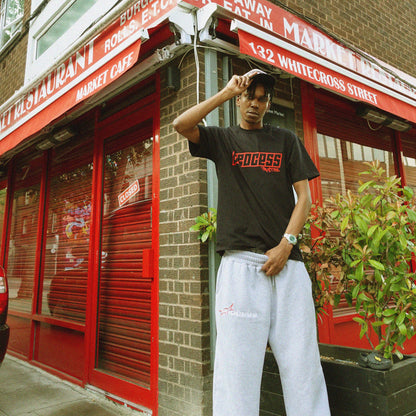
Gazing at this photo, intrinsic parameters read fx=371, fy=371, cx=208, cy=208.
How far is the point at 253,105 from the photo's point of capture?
199 cm

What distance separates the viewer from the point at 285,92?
3844 millimetres

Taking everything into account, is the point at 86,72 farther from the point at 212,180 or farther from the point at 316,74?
the point at 316,74

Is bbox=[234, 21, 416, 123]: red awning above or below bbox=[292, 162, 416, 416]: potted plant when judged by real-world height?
above

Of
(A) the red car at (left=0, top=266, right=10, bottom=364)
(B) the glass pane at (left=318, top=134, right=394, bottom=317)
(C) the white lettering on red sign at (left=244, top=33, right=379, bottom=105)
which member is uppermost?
(C) the white lettering on red sign at (left=244, top=33, right=379, bottom=105)

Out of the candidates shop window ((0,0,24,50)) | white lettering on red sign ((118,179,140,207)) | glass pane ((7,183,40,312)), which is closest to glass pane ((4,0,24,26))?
shop window ((0,0,24,50))

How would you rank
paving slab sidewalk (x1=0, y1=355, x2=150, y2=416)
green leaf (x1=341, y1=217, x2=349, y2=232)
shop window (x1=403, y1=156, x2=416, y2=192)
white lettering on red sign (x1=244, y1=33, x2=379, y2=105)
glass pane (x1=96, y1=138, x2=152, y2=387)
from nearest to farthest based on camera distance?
green leaf (x1=341, y1=217, x2=349, y2=232), white lettering on red sign (x1=244, y1=33, x2=379, y2=105), paving slab sidewalk (x1=0, y1=355, x2=150, y2=416), glass pane (x1=96, y1=138, x2=152, y2=387), shop window (x1=403, y1=156, x2=416, y2=192)

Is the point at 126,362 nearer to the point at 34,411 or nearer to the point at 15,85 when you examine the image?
the point at 34,411

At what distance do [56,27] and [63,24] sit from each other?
0.86 ft

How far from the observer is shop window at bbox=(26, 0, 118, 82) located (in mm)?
4816

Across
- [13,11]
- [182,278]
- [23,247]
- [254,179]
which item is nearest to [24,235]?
Answer: [23,247]

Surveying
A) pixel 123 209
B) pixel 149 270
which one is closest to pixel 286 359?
pixel 149 270

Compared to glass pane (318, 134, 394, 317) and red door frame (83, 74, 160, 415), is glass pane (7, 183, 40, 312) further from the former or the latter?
glass pane (318, 134, 394, 317)

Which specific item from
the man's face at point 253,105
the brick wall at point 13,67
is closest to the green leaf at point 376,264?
the man's face at point 253,105

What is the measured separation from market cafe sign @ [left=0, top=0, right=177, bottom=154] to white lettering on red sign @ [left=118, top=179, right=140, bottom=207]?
0.95 metres
